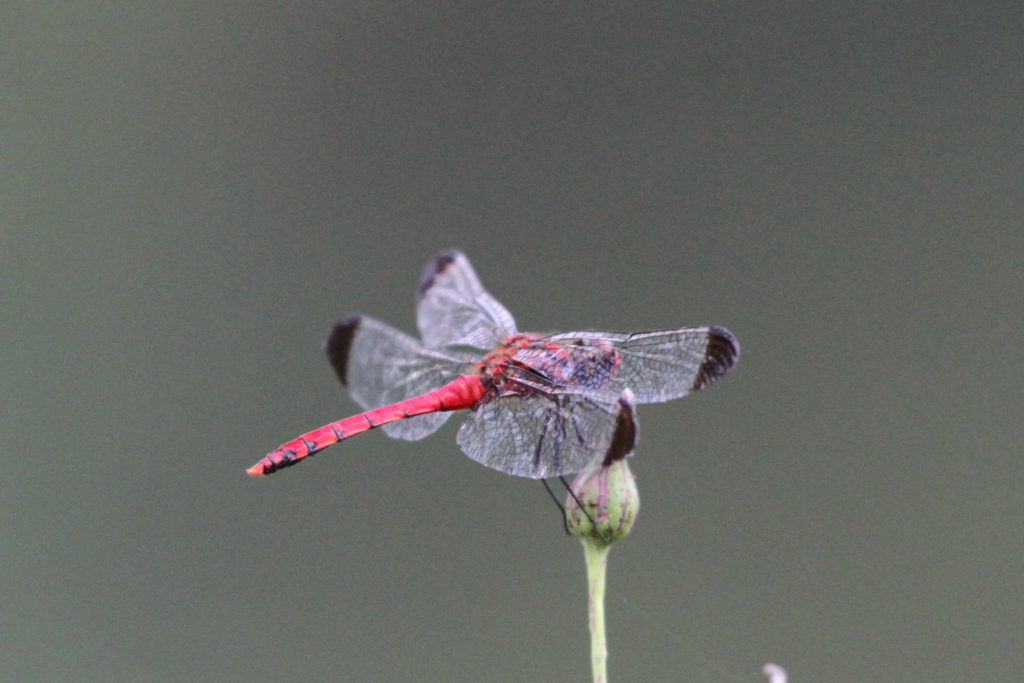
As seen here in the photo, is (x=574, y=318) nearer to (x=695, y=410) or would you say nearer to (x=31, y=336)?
(x=695, y=410)

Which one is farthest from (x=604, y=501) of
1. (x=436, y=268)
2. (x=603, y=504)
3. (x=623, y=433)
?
(x=436, y=268)

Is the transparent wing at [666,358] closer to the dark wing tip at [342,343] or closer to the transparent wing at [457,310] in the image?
the transparent wing at [457,310]

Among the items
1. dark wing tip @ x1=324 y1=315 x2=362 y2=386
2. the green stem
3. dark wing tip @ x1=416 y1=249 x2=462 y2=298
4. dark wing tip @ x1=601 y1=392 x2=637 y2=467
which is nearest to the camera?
the green stem

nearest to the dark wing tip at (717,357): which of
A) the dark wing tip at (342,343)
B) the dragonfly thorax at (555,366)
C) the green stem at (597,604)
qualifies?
the dragonfly thorax at (555,366)

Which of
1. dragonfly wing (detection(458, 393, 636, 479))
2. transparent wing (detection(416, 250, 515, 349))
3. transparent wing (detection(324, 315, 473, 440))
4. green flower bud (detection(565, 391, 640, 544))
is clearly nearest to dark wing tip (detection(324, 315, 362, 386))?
transparent wing (detection(324, 315, 473, 440))

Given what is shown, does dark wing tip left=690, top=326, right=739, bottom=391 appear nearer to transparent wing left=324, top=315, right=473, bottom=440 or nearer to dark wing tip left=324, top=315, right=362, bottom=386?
transparent wing left=324, top=315, right=473, bottom=440

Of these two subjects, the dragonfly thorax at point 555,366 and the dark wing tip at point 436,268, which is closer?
the dragonfly thorax at point 555,366
